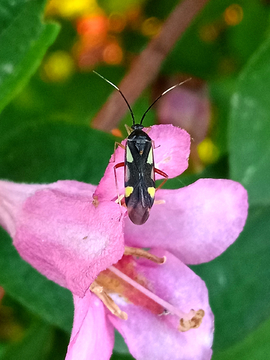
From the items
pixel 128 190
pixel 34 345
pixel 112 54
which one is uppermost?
pixel 128 190

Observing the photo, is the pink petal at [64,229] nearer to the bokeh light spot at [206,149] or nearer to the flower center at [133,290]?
the flower center at [133,290]

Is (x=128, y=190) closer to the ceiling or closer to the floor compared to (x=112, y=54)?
closer to the ceiling

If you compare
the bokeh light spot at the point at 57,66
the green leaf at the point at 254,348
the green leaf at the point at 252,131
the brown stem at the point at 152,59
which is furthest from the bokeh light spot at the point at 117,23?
the green leaf at the point at 254,348

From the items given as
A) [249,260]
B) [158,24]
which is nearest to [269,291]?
[249,260]

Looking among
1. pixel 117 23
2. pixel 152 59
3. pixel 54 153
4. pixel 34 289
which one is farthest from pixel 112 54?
pixel 34 289

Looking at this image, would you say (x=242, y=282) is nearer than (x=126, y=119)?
Yes

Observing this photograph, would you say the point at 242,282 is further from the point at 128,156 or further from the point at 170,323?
the point at 128,156

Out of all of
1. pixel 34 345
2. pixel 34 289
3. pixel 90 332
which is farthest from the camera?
pixel 34 345

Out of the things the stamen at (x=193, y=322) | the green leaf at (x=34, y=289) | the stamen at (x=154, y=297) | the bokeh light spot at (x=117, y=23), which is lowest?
the green leaf at (x=34, y=289)
